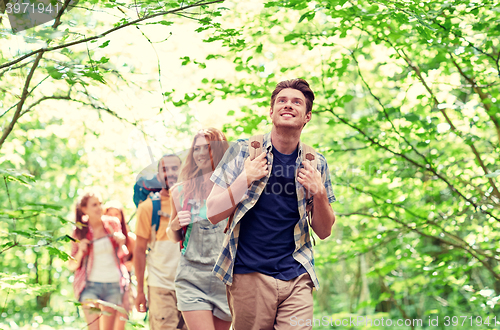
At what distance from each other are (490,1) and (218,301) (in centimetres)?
331

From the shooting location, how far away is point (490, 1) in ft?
11.4

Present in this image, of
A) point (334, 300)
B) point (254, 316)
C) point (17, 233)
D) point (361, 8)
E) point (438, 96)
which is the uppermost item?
point (361, 8)

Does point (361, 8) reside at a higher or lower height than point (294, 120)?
higher

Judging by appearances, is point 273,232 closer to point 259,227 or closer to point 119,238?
Answer: point 259,227

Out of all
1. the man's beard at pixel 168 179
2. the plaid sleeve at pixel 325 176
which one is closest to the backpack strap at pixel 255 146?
the plaid sleeve at pixel 325 176

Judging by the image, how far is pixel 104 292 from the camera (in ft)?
14.7

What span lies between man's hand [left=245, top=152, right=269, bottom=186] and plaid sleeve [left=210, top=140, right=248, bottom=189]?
0.47 feet

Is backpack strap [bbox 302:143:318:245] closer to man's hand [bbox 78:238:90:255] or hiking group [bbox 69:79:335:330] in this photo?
hiking group [bbox 69:79:335:330]

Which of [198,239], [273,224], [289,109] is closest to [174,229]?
[198,239]

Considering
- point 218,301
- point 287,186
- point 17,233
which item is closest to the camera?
point 17,233

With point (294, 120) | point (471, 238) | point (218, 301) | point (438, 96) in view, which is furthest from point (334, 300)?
point (294, 120)

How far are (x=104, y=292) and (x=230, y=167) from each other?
9.07ft

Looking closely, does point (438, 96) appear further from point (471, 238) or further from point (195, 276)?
point (195, 276)

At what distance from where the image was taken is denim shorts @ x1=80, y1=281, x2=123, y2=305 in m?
4.41
